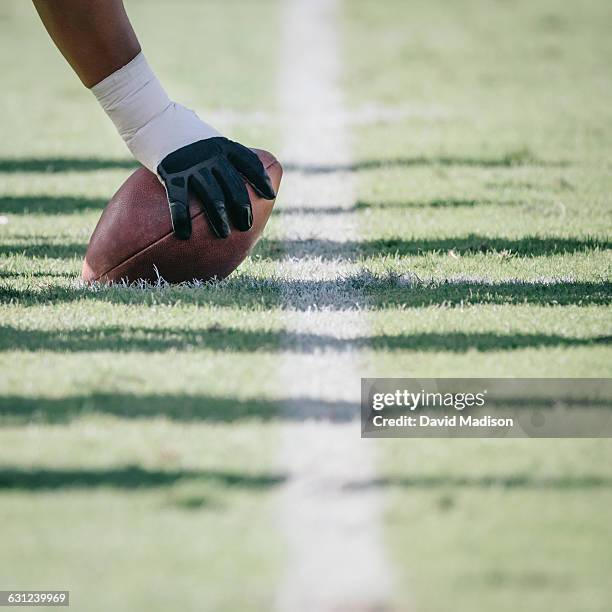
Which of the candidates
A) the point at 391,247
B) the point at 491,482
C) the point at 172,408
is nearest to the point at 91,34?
the point at 391,247

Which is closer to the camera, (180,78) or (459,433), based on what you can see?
(459,433)

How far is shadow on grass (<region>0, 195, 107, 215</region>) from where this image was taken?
21.5 feet

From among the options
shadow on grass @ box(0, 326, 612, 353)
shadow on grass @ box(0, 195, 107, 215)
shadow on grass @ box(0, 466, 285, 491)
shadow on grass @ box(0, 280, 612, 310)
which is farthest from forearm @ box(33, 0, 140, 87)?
shadow on grass @ box(0, 466, 285, 491)

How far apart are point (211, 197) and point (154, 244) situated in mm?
309

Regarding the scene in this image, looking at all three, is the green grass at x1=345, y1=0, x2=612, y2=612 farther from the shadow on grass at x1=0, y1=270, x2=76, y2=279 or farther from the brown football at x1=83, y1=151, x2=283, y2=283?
the shadow on grass at x1=0, y1=270, x2=76, y2=279

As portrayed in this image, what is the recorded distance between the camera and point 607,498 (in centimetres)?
287

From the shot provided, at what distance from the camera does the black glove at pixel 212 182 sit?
4617 mm

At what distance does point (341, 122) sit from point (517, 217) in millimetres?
3507

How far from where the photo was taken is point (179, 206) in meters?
4.60

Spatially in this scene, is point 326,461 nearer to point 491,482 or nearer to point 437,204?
point 491,482

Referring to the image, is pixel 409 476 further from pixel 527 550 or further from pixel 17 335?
pixel 17 335

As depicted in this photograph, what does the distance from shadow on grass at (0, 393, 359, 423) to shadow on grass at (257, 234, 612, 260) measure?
2060mm

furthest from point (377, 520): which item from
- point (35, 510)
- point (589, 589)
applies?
point (35, 510)

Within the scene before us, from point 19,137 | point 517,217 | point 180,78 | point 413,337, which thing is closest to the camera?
point 413,337
